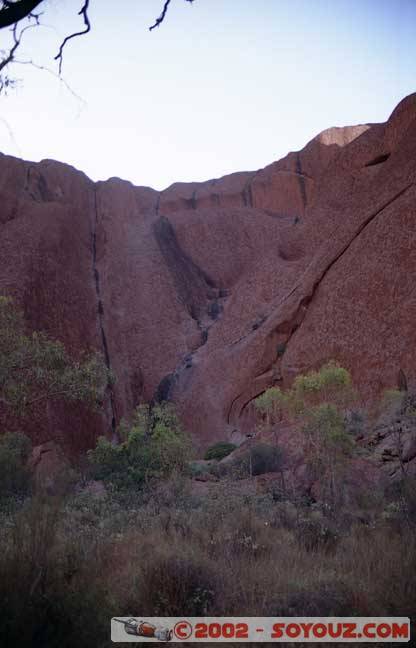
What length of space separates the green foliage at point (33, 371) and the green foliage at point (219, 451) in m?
14.0

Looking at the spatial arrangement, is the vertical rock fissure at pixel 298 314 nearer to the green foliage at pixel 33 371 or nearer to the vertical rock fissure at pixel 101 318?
the vertical rock fissure at pixel 101 318

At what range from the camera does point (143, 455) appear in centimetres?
1672

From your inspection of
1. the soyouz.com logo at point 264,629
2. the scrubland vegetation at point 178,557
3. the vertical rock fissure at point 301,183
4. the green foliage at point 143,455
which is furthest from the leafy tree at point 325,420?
the vertical rock fissure at point 301,183

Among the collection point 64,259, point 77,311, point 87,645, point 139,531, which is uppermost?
point 64,259

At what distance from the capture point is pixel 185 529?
7.32 meters

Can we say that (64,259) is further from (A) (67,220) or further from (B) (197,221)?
(B) (197,221)

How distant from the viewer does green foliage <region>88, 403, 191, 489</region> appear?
16.0 meters

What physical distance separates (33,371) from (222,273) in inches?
1314

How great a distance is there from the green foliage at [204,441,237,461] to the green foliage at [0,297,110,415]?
14.0 metres

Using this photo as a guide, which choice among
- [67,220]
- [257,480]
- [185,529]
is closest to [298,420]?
[257,480]

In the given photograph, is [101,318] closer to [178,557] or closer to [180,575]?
[178,557]

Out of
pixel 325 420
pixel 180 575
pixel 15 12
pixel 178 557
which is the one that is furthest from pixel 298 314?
pixel 15 12

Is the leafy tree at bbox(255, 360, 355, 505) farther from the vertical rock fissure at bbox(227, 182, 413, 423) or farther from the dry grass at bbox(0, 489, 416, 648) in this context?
the vertical rock fissure at bbox(227, 182, 413, 423)

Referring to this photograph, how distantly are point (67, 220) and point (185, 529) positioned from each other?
123ft
